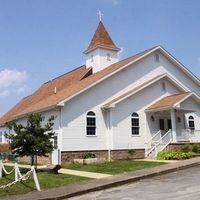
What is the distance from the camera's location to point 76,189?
14.3 meters

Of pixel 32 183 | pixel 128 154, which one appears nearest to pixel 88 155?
pixel 128 154

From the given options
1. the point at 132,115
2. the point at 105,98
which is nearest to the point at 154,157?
the point at 132,115

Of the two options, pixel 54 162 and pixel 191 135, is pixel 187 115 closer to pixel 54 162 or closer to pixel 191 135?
pixel 191 135

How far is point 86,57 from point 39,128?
1821 cm

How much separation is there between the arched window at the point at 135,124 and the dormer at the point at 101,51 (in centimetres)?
836

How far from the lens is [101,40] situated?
36906 mm

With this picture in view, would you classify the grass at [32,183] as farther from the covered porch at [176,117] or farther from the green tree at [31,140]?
the covered porch at [176,117]

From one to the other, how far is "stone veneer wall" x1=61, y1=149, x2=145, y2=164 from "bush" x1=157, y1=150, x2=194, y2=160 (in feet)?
7.13

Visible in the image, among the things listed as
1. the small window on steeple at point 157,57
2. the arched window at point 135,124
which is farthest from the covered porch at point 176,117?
the small window on steeple at point 157,57

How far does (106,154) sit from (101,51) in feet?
40.0

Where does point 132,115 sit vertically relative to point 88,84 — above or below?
below

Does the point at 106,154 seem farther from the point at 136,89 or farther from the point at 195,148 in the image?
the point at 195,148

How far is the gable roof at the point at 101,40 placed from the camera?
36.7 meters

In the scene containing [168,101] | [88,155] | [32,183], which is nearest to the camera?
[32,183]
